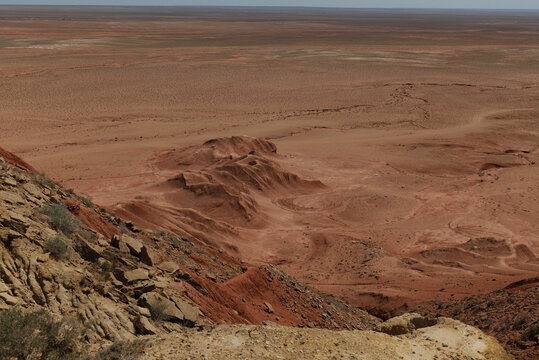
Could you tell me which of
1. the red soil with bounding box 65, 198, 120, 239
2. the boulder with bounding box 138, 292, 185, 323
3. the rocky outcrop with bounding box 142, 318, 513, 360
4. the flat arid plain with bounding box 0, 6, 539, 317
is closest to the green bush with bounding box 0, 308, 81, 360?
the rocky outcrop with bounding box 142, 318, 513, 360

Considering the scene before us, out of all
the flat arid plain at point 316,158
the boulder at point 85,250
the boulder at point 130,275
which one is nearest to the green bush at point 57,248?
the boulder at point 85,250

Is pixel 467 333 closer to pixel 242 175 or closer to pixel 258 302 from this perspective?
pixel 258 302

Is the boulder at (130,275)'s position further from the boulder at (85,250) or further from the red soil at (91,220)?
the red soil at (91,220)

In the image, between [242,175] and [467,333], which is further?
[242,175]

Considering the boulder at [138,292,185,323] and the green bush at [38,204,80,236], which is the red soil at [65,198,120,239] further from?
the boulder at [138,292,185,323]

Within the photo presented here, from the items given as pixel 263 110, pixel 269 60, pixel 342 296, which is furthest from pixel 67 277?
pixel 269 60

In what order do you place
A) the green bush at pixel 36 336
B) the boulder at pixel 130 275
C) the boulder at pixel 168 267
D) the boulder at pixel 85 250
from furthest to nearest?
the boulder at pixel 168 267
the boulder at pixel 85 250
the boulder at pixel 130 275
the green bush at pixel 36 336
